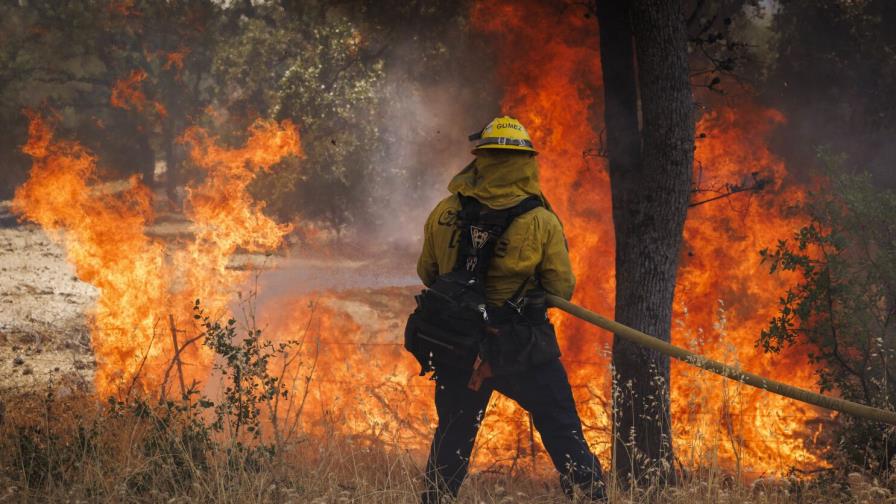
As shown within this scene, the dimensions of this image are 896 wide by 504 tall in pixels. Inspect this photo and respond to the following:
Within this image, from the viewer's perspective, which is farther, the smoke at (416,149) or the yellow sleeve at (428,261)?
the smoke at (416,149)

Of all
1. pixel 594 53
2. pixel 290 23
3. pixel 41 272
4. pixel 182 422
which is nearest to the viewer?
pixel 182 422

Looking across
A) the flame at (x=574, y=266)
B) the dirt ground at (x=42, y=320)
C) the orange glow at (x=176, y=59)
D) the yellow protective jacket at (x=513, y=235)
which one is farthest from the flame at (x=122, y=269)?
the orange glow at (x=176, y=59)

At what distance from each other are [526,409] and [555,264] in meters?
0.78

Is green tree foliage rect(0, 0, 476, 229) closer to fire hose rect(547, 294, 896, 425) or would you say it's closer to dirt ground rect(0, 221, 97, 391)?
dirt ground rect(0, 221, 97, 391)

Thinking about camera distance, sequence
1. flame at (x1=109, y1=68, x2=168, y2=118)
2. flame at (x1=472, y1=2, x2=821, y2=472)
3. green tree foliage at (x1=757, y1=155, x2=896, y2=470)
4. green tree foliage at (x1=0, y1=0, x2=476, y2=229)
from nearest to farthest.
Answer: green tree foliage at (x1=757, y1=155, x2=896, y2=470) → flame at (x1=472, y1=2, x2=821, y2=472) → green tree foliage at (x1=0, y1=0, x2=476, y2=229) → flame at (x1=109, y1=68, x2=168, y2=118)

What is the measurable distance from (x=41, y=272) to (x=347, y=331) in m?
6.77

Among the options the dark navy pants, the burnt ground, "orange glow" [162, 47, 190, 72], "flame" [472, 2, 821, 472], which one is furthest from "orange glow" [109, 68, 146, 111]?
the dark navy pants

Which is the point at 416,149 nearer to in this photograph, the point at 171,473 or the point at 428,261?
the point at 428,261

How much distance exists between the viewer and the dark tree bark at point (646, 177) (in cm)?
555

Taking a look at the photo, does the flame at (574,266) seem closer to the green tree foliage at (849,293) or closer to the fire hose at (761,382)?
the green tree foliage at (849,293)

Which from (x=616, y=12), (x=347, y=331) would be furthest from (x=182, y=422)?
(x=347, y=331)

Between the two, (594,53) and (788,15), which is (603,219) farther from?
(788,15)

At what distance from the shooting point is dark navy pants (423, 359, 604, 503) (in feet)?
13.1

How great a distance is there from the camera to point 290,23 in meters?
20.5
